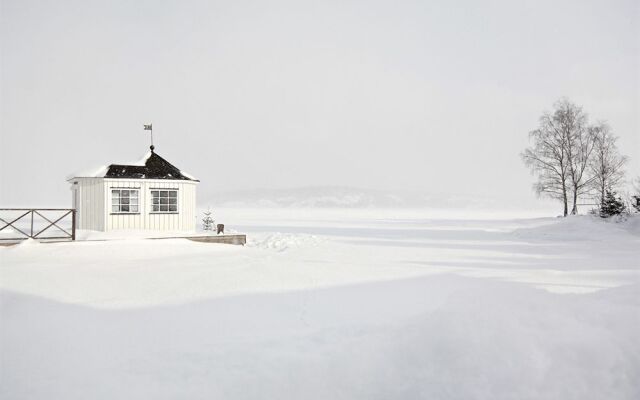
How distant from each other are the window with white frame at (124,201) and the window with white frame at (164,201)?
0.63 metres

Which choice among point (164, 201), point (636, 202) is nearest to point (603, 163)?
point (636, 202)

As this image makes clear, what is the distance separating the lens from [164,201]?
622 inches

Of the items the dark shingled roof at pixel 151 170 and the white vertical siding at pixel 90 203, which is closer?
the white vertical siding at pixel 90 203

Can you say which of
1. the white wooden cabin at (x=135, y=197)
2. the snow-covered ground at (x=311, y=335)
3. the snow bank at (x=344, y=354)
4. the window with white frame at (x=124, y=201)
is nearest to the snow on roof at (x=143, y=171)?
the white wooden cabin at (x=135, y=197)

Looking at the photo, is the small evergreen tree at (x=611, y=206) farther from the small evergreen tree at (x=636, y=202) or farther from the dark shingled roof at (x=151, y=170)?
the dark shingled roof at (x=151, y=170)

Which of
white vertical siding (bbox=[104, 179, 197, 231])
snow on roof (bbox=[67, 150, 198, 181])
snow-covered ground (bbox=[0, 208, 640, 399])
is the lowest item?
snow-covered ground (bbox=[0, 208, 640, 399])

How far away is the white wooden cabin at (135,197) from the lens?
1487 centimetres

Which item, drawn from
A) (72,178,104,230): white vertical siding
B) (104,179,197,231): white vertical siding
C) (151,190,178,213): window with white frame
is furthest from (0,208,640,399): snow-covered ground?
(151,190,178,213): window with white frame

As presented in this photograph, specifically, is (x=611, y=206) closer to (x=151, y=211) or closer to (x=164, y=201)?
(x=164, y=201)

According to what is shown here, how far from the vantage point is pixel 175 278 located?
8.03 metres

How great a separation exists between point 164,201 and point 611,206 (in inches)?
867

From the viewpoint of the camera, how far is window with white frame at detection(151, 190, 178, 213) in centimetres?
1560

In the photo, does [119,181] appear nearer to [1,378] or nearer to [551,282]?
[1,378]

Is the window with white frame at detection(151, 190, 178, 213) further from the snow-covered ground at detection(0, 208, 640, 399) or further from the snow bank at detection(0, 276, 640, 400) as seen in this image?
the snow bank at detection(0, 276, 640, 400)
